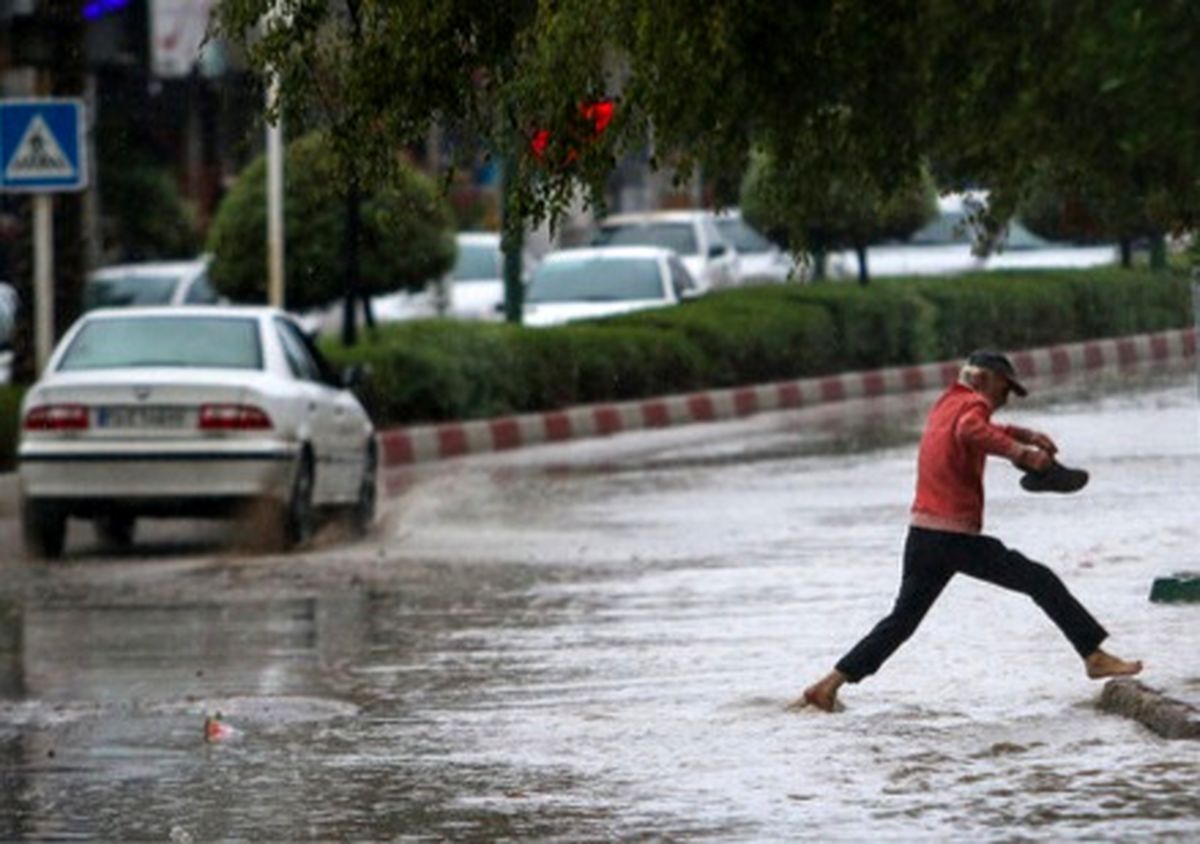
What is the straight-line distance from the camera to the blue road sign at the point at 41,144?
26.0m

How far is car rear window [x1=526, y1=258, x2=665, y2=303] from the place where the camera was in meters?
39.9

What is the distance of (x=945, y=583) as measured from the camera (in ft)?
45.1

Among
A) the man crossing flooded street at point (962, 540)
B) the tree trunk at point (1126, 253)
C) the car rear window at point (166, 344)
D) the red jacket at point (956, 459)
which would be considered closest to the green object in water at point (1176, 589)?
the man crossing flooded street at point (962, 540)

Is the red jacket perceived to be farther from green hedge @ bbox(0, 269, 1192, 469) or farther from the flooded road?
green hedge @ bbox(0, 269, 1192, 469)

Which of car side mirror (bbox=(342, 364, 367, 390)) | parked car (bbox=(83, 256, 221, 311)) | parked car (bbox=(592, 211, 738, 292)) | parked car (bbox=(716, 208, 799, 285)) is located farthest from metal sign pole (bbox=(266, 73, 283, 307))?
parked car (bbox=(716, 208, 799, 285))

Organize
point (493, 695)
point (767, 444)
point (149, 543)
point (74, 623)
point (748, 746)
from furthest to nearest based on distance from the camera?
point (767, 444) → point (149, 543) → point (74, 623) → point (493, 695) → point (748, 746)

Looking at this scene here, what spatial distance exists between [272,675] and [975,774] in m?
4.47

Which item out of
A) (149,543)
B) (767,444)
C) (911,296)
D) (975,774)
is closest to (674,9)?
(975,774)

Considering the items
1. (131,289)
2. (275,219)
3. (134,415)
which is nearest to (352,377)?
(134,415)

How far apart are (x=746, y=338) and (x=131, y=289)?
886 cm

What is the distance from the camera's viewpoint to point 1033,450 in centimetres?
1334

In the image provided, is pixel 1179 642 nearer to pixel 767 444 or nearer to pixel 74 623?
pixel 74 623

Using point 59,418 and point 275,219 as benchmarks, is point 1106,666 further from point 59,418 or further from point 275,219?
point 275,219

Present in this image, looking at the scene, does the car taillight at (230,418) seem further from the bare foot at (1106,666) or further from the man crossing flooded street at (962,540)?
the bare foot at (1106,666)
